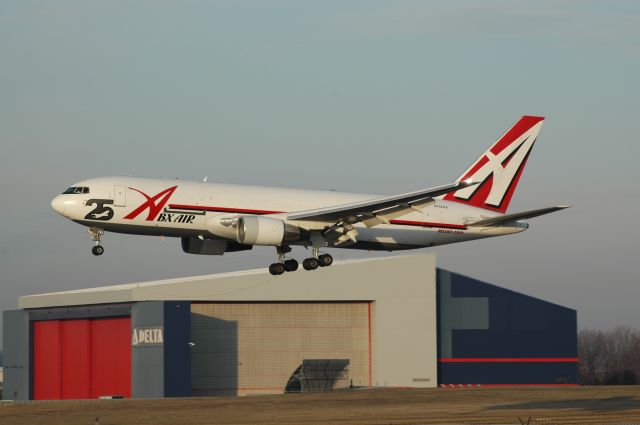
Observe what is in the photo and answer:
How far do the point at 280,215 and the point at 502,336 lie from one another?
51597mm

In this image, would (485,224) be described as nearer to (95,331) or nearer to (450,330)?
(450,330)

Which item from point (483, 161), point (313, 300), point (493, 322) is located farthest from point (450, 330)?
point (483, 161)

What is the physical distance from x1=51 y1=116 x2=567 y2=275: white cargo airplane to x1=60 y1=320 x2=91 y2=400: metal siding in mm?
49911

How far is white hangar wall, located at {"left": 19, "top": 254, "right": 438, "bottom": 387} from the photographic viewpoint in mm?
100062

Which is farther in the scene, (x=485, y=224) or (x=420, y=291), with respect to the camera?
(x=420, y=291)

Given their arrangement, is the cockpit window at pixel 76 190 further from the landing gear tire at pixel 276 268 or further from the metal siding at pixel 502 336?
the metal siding at pixel 502 336

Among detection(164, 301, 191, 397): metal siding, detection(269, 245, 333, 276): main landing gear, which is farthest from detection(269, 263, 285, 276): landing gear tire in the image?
detection(164, 301, 191, 397): metal siding

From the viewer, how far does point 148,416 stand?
66.0 metres

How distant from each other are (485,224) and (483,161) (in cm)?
540


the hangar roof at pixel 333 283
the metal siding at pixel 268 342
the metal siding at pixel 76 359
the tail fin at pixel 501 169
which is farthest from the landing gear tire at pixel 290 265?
the metal siding at pixel 76 359

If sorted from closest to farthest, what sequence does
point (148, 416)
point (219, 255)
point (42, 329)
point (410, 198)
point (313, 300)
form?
1. point (410, 198)
2. point (219, 255)
3. point (148, 416)
4. point (313, 300)
5. point (42, 329)

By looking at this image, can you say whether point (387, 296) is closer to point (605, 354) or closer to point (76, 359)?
point (76, 359)

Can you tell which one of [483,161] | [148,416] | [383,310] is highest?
[483,161]

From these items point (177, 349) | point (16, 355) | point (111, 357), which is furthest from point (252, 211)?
point (16, 355)
